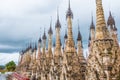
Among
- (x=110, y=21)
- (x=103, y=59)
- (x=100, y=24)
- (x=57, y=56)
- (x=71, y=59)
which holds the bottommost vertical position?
(x=103, y=59)

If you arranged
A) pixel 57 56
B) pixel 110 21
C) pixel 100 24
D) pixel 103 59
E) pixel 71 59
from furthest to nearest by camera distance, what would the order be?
pixel 57 56
pixel 110 21
pixel 71 59
pixel 100 24
pixel 103 59

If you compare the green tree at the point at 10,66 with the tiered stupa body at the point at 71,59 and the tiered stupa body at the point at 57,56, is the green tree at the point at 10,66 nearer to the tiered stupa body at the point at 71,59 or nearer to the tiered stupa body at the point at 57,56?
the tiered stupa body at the point at 57,56

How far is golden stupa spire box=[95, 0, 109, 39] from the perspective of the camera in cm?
2166

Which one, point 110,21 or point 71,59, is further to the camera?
point 110,21

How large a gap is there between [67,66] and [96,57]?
7477 millimetres

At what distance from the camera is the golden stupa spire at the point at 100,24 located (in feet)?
71.1

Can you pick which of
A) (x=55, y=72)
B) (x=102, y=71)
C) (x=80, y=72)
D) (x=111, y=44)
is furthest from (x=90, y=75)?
(x=55, y=72)

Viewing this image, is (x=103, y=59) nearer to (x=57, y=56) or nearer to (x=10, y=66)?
(x=57, y=56)

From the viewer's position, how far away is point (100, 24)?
886 inches

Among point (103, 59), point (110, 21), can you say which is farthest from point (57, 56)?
point (103, 59)

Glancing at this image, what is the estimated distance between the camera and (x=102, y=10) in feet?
75.3

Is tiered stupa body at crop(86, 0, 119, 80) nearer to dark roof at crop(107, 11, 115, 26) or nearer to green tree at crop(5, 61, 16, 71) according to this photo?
dark roof at crop(107, 11, 115, 26)

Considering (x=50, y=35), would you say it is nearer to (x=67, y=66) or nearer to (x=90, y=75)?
(x=67, y=66)

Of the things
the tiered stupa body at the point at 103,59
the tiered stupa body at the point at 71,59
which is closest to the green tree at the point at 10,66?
the tiered stupa body at the point at 71,59
